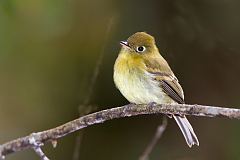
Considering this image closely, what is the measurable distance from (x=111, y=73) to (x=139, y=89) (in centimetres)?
212

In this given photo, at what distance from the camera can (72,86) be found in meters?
6.33

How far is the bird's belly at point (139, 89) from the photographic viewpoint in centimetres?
420

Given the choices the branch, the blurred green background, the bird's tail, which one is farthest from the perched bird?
the blurred green background

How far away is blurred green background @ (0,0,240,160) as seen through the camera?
614 centimetres

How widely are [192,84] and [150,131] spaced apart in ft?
2.11

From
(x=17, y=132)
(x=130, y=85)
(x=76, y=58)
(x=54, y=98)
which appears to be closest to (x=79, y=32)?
(x=76, y=58)

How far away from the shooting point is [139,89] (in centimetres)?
424

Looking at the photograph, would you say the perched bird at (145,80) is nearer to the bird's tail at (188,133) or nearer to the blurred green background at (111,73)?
the bird's tail at (188,133)

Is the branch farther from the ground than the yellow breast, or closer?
closer

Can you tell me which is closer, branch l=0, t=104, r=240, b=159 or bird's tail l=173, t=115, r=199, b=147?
branch l=0, t=104, r=240, b=159

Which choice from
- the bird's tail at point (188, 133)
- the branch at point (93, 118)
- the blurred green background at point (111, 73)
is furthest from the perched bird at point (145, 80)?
the blurred green background at point (111, 73)

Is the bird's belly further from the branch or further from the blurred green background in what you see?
the blurred green background

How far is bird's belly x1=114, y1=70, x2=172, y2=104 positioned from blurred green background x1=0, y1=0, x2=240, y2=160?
1682 mm

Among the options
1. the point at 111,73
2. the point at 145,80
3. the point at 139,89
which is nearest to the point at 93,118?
the point at 139,89
